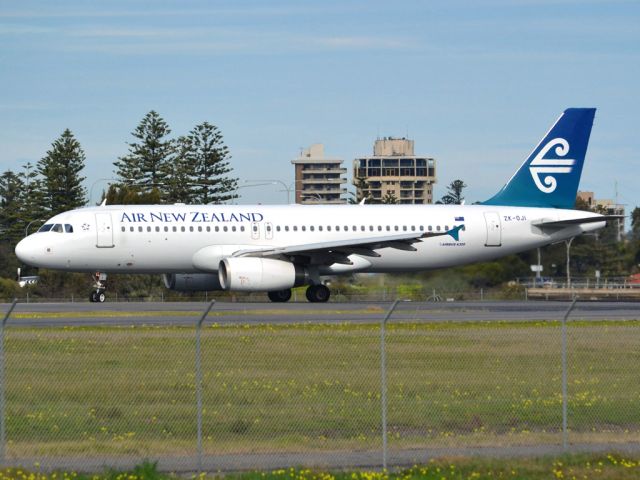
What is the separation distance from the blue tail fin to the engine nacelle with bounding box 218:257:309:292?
36.0 ft

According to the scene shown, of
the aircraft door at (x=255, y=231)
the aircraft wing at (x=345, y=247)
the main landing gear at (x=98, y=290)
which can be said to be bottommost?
the main landing gear at (x=98, y=290)

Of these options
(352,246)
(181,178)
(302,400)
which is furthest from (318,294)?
(181,178)

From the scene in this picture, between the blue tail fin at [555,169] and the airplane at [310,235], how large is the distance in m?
0.04

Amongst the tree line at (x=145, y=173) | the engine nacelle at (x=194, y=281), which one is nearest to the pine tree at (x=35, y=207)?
the tree line at (x=145, y=173)

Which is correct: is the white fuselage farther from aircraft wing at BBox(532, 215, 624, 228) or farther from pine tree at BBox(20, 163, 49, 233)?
pine tree at BBox(20, 163, 49, 233)

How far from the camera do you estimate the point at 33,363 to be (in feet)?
67.7

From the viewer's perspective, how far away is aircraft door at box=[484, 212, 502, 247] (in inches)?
1842

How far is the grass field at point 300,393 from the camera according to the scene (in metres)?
17.0

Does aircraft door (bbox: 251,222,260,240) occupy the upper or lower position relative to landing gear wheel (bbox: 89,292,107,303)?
upper

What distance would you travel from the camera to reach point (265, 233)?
44.6 metres

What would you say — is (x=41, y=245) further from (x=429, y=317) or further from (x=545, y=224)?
(x=545, y=224)

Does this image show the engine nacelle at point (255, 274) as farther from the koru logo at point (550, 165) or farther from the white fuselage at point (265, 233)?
the koru logo at point (550, 165)

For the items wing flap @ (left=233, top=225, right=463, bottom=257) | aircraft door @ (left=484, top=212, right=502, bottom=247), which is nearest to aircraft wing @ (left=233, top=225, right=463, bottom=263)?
wing flap @ (left=233, top=225, right=463, bottom=257)

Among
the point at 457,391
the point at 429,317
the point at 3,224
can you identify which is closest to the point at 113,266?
the point at 429,317
